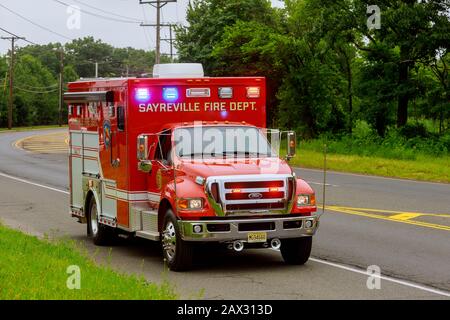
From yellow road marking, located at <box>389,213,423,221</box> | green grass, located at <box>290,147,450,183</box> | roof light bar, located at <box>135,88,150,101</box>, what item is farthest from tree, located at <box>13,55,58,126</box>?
roof light bar, located at <box>135,88,150,101</box>

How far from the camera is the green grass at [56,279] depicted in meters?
8.62

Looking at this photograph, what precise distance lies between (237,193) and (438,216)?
23.7 feet

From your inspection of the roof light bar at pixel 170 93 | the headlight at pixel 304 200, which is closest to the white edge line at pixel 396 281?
the headlight at pixel 304 200

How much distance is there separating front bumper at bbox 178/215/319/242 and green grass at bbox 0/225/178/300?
91 cm

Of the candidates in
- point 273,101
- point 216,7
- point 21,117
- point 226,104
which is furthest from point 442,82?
point 21,117

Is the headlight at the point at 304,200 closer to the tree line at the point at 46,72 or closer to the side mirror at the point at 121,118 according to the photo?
the side mirror at the point at 121,118

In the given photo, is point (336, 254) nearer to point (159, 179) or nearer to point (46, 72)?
point (159, 179)

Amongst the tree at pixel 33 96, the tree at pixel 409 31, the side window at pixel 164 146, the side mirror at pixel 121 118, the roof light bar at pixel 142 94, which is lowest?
the tree at pixel 33 96

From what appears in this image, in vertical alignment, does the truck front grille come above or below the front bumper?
above

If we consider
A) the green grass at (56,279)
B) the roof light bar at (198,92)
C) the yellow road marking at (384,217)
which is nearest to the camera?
the green grass at (56,279)

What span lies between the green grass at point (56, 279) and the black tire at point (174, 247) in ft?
3.00

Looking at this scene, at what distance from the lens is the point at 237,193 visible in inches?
440

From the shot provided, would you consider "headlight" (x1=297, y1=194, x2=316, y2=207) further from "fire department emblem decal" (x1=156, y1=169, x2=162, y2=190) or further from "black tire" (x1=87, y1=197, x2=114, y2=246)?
"black tire" (x1=87, y1=197, x2=114, y2=246)

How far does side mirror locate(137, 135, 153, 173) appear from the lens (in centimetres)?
1195
